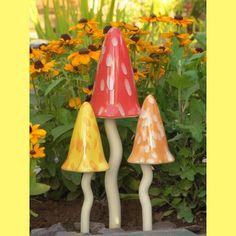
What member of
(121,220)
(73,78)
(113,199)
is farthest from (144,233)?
(73,78)

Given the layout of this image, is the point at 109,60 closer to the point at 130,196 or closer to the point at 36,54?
the point at 36,54

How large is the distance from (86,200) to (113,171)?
140 mm

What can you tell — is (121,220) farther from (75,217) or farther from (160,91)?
(160,91)

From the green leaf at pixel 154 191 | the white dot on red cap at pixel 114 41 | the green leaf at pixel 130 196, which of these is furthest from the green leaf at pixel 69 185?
the white dot on red cap at pixel 114 41

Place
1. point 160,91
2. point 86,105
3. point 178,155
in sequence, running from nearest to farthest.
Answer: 1. point 86,105
2. point 178,155
3. point 160,91

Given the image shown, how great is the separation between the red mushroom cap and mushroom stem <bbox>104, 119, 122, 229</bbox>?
139mm

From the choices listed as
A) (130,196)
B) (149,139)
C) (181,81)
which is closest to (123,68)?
(149,139)

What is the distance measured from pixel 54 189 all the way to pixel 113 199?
51cm

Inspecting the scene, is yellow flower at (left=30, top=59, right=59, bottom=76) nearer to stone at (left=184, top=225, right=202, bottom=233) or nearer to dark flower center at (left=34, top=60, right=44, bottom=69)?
dark flower center at (left=34, top=60, right=44, bottom=69)

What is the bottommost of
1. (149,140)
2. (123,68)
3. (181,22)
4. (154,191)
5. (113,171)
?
(154,191)

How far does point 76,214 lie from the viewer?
2.81 meters

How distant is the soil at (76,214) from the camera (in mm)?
2680

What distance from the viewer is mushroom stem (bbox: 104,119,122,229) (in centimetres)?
239

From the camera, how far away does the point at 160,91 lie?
2859 mm
